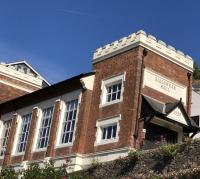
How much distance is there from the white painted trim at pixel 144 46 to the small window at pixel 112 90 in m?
1.74

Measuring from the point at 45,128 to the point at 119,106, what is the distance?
6939mm

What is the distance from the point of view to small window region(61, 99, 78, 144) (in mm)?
27455

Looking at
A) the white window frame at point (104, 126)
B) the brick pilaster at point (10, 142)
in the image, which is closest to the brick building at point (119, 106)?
the white window frame at point (104, 126)

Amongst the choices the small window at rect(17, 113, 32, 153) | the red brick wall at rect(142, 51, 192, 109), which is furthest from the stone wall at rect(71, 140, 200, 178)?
the small window at rect(17, 113, 32, 153)

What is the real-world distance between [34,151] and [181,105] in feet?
34.9

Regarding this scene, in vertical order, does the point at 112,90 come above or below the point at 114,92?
above

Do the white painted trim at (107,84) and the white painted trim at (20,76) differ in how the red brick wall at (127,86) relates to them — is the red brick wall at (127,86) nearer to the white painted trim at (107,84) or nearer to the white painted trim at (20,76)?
the white painted trim at (107,84)

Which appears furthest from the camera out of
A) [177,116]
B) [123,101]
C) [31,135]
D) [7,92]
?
[7,92]

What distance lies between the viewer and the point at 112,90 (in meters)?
26.7

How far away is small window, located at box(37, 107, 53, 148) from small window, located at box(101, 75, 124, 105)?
4.93 m

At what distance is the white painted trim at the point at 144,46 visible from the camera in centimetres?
2588

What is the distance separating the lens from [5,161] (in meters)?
32.7

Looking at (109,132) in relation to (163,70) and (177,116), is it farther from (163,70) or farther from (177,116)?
(163,70)

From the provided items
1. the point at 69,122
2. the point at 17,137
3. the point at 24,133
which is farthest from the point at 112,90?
the point at 17,137
